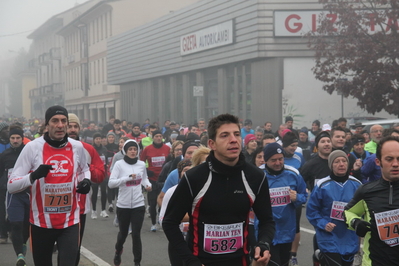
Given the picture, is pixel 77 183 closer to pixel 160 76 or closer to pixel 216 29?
pixel 216 29

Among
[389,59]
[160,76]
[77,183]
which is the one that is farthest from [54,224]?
[160,76]

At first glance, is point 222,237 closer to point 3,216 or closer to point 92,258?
point 92,258

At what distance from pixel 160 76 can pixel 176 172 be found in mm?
33028

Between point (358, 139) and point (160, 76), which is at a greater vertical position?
point (160, 76)

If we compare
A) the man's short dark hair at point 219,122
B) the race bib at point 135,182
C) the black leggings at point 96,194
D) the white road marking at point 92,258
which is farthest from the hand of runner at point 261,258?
the black leggings at point 96,194

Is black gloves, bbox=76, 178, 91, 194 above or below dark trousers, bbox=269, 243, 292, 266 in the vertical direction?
above

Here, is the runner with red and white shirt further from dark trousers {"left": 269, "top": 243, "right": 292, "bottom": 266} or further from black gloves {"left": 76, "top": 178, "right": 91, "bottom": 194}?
dark trousers {"left": 269, "top": 243, "right": 292, "bottom": 266}

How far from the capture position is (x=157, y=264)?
9.16 m

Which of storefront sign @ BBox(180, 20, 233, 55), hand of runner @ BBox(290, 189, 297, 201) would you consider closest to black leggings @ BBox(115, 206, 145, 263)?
hand of runner @ BBox(290, 189, 297, 201)

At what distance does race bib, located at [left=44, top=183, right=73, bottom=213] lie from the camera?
6.09 metres

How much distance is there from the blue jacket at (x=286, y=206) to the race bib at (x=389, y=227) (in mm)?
2318

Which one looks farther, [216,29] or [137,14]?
[137,14]

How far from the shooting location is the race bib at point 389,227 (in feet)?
15.8

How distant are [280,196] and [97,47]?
52.1 metres
